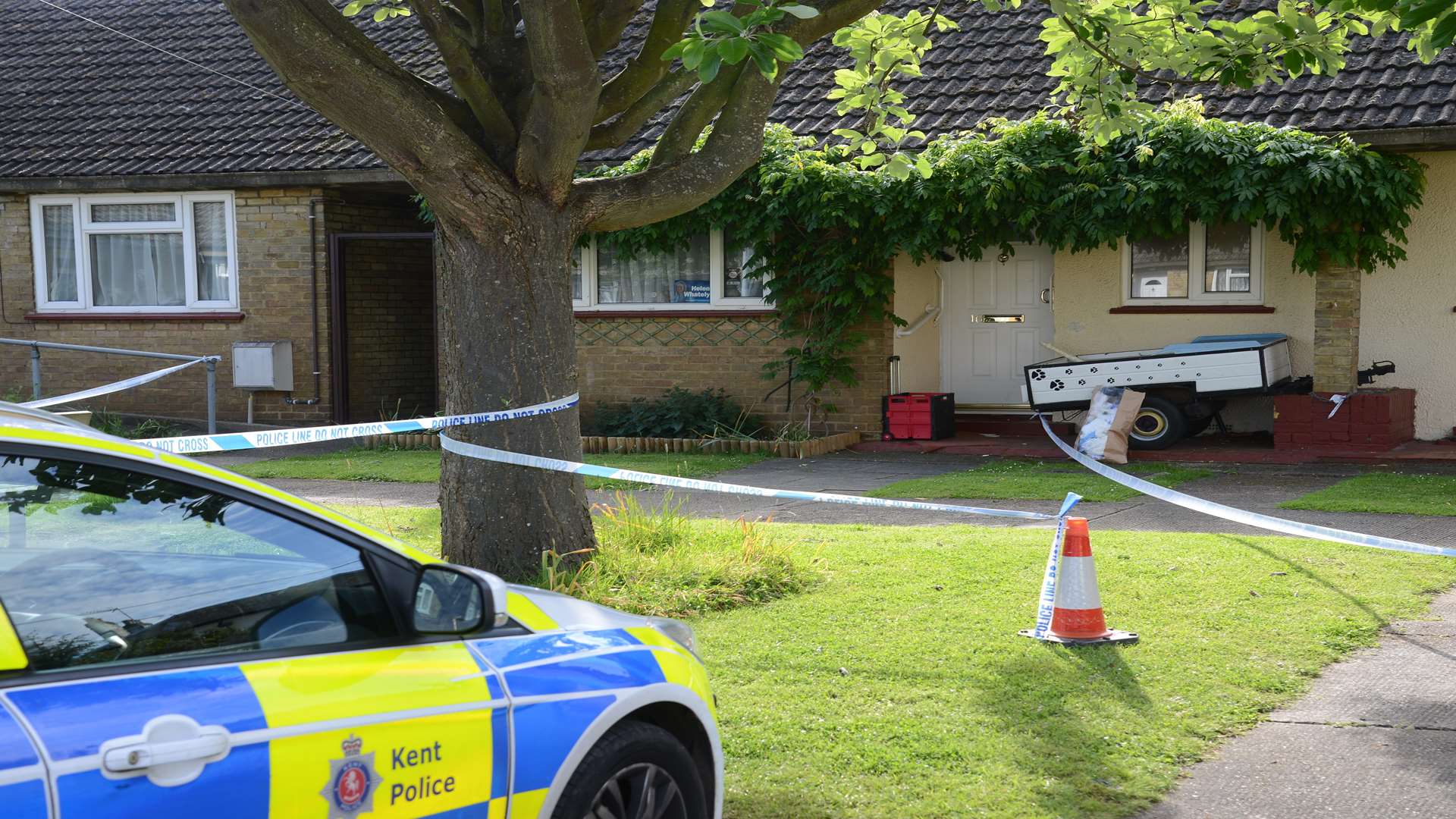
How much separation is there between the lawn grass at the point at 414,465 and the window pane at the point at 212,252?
3.78 m

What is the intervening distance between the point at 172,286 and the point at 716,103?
39.9ft

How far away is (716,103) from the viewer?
714cm

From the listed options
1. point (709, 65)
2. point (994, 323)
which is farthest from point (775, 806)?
point (994, 323)

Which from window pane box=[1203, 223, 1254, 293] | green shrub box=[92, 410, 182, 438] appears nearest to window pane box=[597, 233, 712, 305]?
green shrub box=[92, 410, 182, 438]

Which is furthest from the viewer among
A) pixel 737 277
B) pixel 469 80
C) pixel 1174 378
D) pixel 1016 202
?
pixel 737 277

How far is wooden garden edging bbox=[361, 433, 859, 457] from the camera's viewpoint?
13.7 meters

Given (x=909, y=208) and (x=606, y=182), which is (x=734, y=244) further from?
(x=606, y=182)

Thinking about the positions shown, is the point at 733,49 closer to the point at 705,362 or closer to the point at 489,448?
the point at 489,448

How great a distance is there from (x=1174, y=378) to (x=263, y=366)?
32.5ft

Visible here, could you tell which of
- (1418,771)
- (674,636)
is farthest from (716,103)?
(1418,771)

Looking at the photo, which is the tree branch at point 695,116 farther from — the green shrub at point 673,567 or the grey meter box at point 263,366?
the grey meter box at point 263,366

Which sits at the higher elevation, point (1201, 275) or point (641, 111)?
point (641, 111)

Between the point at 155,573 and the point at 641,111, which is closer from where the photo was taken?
the point at 155,573

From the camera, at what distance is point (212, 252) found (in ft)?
55.8
